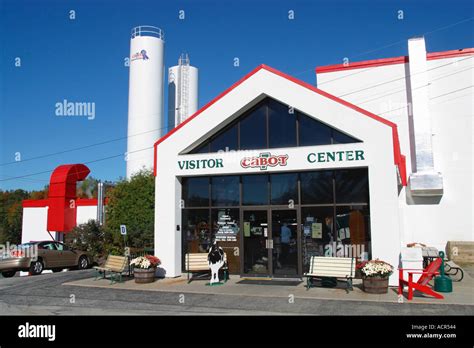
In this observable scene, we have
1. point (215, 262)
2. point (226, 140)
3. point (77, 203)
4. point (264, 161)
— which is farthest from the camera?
point (77, 203)

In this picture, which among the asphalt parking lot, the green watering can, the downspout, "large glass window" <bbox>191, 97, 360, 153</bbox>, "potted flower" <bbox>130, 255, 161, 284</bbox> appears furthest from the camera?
A: the downspout

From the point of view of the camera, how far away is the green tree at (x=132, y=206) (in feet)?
83.3

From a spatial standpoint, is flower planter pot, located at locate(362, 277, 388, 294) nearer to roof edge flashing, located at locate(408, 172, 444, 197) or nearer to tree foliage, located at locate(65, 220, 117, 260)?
roof edge flashing, located at locate(408, 172, 444, 197)

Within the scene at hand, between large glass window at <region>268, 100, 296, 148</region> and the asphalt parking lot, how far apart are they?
17.7 ft

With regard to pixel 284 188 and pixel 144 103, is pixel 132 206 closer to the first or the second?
pixel 144 103

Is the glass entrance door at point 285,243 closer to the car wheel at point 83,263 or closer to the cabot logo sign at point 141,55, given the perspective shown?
the car wheel at point 83,263

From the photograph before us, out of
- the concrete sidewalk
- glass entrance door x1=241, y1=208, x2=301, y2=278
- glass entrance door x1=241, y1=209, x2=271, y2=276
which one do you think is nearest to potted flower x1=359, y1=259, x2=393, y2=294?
the concrete sidewalk

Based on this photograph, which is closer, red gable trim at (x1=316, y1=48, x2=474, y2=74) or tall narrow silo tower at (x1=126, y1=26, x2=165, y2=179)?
red gable trim at (x1=316, y1=48, x2=474, y2=74)

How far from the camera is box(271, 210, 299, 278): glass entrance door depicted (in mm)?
14164

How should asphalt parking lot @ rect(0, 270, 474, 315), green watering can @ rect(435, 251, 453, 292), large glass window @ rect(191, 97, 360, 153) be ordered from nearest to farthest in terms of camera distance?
asphalt parking lot @ rect(0, 270, 474, 315) → green watering can @ rect(435, 251, 453, 292) → large glass window @ rect(191, 97, 360, 153)

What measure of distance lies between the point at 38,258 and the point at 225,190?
9.23 metres

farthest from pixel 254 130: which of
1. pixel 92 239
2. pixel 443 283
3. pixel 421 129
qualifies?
pixel 92 239

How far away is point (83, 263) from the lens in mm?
21766
